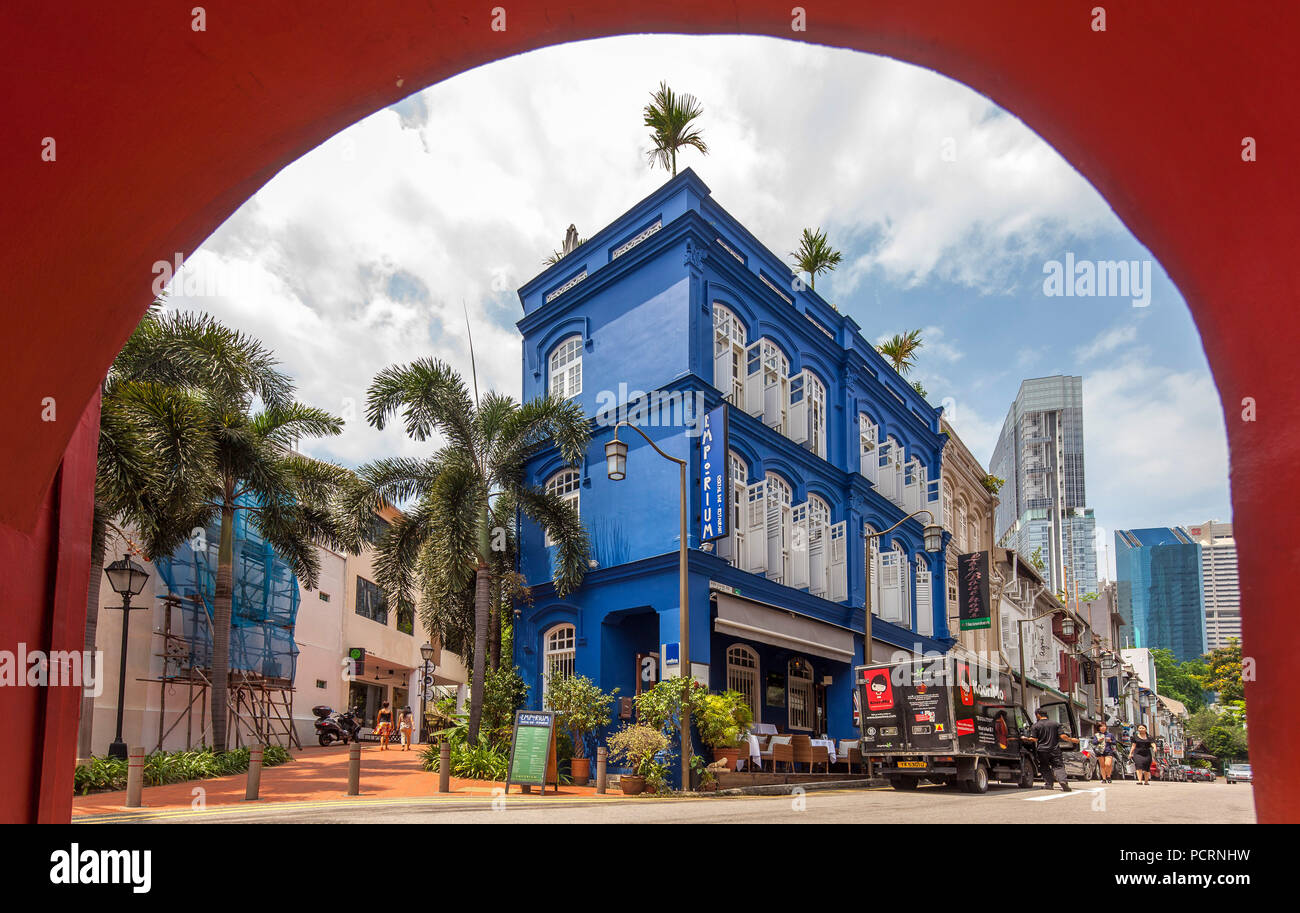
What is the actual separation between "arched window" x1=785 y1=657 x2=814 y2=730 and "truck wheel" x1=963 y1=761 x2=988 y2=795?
328 inches

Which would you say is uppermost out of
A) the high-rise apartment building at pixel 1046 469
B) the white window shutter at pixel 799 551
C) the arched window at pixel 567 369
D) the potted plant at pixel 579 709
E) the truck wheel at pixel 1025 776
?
the high-rise apartment building at pixel 1046 469

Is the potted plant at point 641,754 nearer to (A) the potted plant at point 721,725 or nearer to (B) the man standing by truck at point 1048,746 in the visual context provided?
(A) the potted plant at point 721,725

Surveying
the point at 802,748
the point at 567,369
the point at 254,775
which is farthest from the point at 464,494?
the point at 802,748

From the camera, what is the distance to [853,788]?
2166cm

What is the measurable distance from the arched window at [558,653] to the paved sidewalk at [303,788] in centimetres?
380

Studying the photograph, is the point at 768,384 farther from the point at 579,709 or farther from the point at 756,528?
the point at 579,709

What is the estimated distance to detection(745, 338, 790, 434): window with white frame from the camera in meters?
24.2

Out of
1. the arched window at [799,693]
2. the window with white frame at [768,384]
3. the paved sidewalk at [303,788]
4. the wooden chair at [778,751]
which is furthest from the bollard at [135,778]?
the arched window at [799,693]

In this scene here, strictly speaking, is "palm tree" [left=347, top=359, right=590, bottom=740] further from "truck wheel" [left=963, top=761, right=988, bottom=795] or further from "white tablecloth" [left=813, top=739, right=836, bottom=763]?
"truck wheel" [left=963, top=761, right=988, bottom=795]

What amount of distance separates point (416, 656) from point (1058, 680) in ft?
121

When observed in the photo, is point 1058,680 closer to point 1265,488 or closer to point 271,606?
point 271,606

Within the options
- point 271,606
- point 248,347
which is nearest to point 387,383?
point 248,347

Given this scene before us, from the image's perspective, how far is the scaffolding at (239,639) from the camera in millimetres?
24328

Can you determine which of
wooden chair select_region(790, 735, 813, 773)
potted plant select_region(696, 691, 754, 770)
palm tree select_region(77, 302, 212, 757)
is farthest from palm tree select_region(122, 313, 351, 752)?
wooden chair select_region(790, 735, 813, 773)
